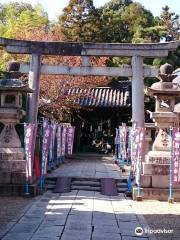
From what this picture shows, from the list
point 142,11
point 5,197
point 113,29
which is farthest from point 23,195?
point 142,11

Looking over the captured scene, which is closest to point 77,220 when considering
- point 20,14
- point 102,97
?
point 102,97

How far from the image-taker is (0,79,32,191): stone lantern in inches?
518

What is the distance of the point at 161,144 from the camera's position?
1348 cm

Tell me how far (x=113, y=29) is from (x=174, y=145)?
98.7 feet

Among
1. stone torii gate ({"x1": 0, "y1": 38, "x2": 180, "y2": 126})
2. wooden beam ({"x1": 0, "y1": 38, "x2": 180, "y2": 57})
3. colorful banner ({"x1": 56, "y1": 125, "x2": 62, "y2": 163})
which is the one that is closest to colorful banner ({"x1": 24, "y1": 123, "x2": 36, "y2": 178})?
stone torii gate ({"x1": 0, "y1": 38, "x2": 180, "y2": 126})

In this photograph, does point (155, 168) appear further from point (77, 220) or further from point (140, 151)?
point (77, 220)

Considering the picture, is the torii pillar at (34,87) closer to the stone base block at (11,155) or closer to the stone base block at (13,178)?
the stone base block at (11,155)

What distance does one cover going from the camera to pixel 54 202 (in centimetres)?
1194

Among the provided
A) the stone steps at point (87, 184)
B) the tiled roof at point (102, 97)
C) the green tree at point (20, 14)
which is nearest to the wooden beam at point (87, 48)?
the stone steps at point (87, 184)

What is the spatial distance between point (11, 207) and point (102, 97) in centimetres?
2065

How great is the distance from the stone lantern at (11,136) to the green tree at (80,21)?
69.5 feet

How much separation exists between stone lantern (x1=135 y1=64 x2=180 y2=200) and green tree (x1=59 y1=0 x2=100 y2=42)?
71.4ft

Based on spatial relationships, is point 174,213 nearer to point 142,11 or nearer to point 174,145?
point 174,145

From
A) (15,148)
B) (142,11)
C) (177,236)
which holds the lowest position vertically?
(177,236)
